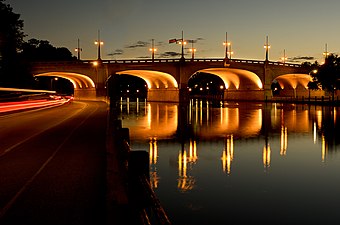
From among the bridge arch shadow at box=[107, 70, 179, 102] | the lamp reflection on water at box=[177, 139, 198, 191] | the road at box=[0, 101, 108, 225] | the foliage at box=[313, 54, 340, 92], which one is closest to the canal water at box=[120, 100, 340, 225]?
the lamp reflection on water at box=[177, 139, 198, 191]

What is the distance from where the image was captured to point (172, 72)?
3191 inches

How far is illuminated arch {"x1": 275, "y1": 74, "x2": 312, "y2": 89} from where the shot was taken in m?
103

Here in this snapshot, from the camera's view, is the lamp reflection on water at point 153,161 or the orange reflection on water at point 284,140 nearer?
the lamp reflection on water at point 153,161

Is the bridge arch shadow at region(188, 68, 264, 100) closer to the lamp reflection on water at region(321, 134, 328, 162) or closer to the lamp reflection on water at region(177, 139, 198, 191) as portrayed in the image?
the lamp reflection on water at region(321, 134, 328, 162)

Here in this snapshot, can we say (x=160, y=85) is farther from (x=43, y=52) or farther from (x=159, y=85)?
(x=43, y=52)

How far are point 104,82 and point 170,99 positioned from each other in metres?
16.2

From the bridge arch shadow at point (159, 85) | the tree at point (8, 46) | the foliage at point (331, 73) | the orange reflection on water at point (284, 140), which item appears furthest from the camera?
the bridge arch shadow at point (159, 85)

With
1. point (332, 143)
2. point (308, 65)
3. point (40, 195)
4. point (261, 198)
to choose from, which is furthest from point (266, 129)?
point (308, 65)

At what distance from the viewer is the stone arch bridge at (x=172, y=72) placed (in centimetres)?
7912

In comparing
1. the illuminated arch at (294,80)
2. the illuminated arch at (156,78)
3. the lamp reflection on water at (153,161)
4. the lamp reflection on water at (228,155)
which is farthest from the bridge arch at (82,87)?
the lamp reflection on water at (228,155)

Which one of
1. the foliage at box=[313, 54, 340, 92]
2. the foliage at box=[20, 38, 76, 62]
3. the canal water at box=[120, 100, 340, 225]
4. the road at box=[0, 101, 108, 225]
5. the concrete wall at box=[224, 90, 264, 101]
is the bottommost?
the canal water at box=[120, 100, 340, 225]

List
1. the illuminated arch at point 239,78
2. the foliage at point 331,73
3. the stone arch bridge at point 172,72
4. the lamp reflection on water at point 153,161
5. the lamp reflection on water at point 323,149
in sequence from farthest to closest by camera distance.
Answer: the illuminated arch at point 239,78
the stone arch bridge at point 172,72
the foliage at point 331,73
the lamp reflection on water at point 323,149
the lamp reflection on water at point 153,161

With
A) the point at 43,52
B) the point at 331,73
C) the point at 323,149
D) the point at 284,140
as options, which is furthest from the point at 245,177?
the point at 43,52

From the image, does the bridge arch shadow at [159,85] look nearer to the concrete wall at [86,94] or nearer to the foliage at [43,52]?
the concrete wall at [86,94]
